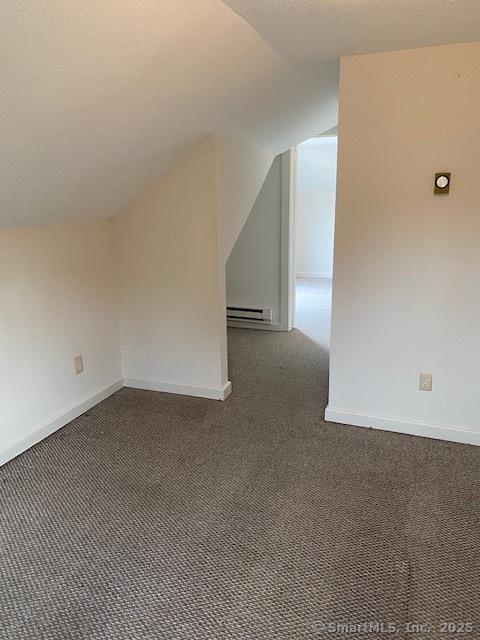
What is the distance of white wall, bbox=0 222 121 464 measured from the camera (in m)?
2.31

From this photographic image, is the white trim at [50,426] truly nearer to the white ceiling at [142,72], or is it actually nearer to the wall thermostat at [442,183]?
the white ceiling at [142,72]

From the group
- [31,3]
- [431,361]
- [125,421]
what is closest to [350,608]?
[431,361]

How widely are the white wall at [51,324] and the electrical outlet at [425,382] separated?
1.97 metres

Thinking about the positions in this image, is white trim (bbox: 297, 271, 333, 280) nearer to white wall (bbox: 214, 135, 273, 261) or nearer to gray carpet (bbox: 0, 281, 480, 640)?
white wall (bbox: 214, 135, 273, 261)

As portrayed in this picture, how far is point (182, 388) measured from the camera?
3100mm

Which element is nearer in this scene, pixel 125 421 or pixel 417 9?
pixel 417 9

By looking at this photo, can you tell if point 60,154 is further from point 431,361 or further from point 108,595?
point 431,361

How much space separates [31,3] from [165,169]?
154 centimetres

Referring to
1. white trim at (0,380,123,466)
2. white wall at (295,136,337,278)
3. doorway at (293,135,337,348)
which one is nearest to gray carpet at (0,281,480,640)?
white trim at (0,380,123,466)

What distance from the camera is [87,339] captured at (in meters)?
2.88

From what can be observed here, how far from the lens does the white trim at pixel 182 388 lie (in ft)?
9.89

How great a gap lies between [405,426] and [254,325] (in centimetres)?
227

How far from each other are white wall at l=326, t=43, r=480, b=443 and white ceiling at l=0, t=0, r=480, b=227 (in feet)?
0.62

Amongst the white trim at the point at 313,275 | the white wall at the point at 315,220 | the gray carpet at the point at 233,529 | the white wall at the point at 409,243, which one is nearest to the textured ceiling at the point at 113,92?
the white wall at the point at 409,243
